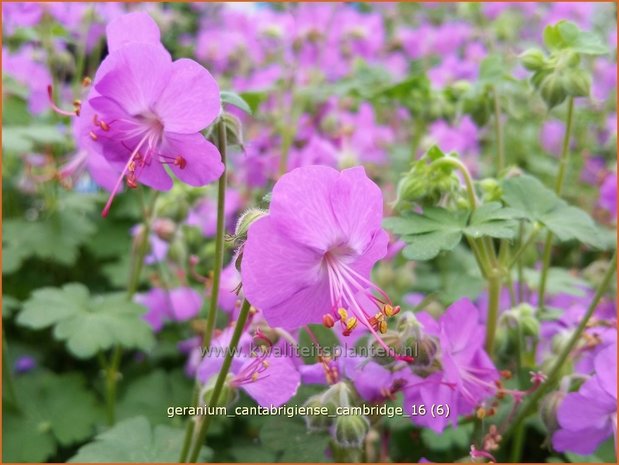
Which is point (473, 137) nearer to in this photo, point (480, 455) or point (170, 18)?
point (170, 18)

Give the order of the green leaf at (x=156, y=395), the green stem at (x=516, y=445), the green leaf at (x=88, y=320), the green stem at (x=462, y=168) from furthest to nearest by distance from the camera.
→ the green leaf at (x=156, y=395) < the green leaf at (x=88, y=320) < the green stem at (x=516, y=445) < the green stem at (x=462, y=168)

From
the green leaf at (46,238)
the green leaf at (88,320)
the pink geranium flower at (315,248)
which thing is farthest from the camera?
the green leaf at (46,238)

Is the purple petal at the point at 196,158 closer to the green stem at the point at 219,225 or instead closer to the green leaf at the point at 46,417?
the green stem at the point at 219,225

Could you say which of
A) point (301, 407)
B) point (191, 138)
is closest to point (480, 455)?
point (301, 407)

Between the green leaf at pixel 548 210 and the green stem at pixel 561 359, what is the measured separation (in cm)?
5

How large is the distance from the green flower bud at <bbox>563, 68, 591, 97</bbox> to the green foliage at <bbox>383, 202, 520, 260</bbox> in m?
0.34

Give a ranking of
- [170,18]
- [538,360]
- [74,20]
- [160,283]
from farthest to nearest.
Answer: [170,18] < [74,20] < [160,283] < [538,360]

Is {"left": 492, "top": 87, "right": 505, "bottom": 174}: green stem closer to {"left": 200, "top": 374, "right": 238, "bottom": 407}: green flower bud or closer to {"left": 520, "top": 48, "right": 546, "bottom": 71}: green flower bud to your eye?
{"left": 520, "top": 48, "right": 546, "bottom": 71}: green flower bud

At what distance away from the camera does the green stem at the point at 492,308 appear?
114 centimetres

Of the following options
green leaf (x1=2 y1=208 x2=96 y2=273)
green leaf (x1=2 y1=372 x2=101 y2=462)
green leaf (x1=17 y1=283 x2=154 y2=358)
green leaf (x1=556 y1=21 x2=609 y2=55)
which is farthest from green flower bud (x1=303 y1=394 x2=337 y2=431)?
green leaf (x1=2 y1=208 x2=96 y2=273)

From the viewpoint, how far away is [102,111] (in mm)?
935

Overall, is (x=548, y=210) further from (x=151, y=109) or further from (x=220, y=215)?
(x=151, y=109)

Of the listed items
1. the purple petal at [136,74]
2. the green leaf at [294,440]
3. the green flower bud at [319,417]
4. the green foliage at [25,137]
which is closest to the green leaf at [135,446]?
the green leaf at [294,440]

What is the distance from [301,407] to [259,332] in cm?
13
